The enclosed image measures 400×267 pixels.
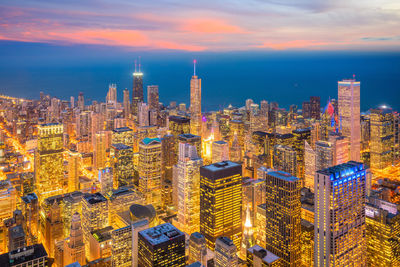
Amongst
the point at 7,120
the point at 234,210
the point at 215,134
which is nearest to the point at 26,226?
the point at 234,210

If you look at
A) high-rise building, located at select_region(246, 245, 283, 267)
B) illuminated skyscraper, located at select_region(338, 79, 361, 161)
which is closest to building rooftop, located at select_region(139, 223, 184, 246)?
high-rise building, located at select_region(246, 245, 283, 267)

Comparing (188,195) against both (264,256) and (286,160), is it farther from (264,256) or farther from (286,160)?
(286,160)

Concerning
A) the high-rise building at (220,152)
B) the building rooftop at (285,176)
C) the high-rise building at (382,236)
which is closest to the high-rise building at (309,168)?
the high-rise building at (220,152)

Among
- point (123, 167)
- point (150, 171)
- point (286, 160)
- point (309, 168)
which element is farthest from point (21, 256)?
point (309, 168)

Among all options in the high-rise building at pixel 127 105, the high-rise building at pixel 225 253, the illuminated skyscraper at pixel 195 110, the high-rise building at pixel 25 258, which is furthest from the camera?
the high-rise building at pixel 127 105

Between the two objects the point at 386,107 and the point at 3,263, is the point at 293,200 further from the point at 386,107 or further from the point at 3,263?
the point at 386,107

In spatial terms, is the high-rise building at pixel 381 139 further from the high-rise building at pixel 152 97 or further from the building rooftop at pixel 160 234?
the high-rise building at pixel 152 97

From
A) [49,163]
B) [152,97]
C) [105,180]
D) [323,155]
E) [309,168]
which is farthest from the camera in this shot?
[152,97]
